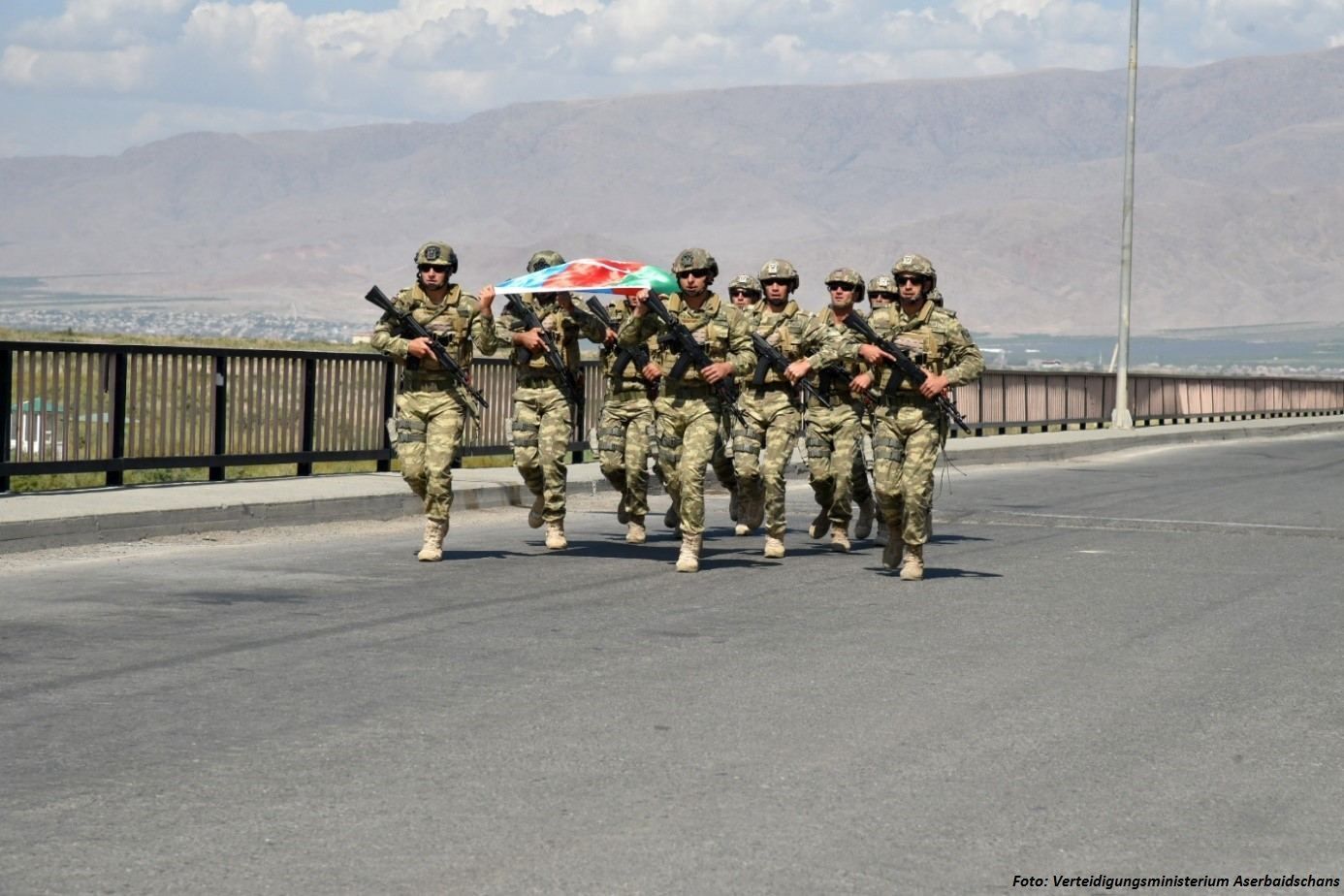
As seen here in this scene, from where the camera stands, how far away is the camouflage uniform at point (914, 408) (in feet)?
41.4

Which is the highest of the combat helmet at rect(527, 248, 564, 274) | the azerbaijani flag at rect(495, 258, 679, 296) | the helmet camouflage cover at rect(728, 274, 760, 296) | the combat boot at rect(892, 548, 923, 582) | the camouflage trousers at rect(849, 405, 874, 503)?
the combat helmet at rect(527, 248, 564, 274)

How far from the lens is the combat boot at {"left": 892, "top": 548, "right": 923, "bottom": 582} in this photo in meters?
13.0

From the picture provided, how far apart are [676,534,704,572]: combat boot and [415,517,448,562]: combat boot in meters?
1.52

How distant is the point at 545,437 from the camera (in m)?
14.6

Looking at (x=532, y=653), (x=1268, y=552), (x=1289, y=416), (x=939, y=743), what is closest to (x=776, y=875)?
(x=939, y=743)

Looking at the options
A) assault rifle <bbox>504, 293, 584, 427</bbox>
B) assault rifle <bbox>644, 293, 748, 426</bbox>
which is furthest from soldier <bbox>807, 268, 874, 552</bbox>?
assault rifle <bbox>504, 293, 584, 427</bbox>

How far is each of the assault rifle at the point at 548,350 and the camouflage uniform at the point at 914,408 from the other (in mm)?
2444

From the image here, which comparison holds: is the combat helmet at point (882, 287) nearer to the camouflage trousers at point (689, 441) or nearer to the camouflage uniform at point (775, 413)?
the camouflage uniform at point (775, 413)

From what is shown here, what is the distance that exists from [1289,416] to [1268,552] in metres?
44.7

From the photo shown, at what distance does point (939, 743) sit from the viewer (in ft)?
25.2

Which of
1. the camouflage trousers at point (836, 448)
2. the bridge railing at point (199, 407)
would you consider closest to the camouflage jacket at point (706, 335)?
the camouflage trousers at point (836, 448)

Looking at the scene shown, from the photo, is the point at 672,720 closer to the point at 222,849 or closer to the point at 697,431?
the point at 222,849

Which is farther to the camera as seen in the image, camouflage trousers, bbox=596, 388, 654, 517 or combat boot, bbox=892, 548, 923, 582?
camouflage trousers, bbox=596, 388, 654, 517

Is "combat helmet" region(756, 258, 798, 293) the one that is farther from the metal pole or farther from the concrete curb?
the metal pole
